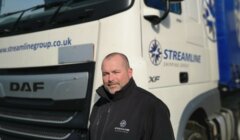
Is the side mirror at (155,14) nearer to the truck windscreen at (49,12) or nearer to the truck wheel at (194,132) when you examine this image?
the truck windscreen at (49,12)

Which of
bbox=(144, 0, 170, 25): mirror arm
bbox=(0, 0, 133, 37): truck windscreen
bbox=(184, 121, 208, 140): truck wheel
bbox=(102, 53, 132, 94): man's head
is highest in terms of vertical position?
bbox=(0, 0, 133, 37): truck windscreen

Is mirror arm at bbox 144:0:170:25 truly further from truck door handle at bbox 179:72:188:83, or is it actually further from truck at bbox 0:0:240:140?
truck door handle at bbox 179:72:188:83

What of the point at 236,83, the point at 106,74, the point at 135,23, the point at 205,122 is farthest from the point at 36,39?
the point at 236,83

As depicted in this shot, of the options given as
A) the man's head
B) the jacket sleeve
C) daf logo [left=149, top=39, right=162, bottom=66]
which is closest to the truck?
daf logo [left=149, top=39, right=162, bottom=66]

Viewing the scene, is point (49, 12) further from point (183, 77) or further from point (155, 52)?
point (183, 77)

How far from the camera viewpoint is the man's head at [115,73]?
2709 millimetres

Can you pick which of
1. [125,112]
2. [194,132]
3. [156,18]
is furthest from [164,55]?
[125,112]

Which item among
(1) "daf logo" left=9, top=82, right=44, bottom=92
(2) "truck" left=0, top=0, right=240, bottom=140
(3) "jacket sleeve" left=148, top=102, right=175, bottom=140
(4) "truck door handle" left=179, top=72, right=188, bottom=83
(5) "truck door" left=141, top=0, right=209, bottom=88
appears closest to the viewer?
(3) "jacket sleeve" left=148, top=102, right=175, bottom=140

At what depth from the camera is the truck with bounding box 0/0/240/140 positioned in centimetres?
353

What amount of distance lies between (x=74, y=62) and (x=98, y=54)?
234 mm

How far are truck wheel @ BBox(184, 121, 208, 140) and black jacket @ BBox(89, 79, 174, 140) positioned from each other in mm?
1646

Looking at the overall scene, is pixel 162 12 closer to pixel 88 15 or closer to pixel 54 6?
pixel 88 15

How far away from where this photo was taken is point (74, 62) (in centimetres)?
365

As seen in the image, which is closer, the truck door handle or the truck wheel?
the truck door handle
